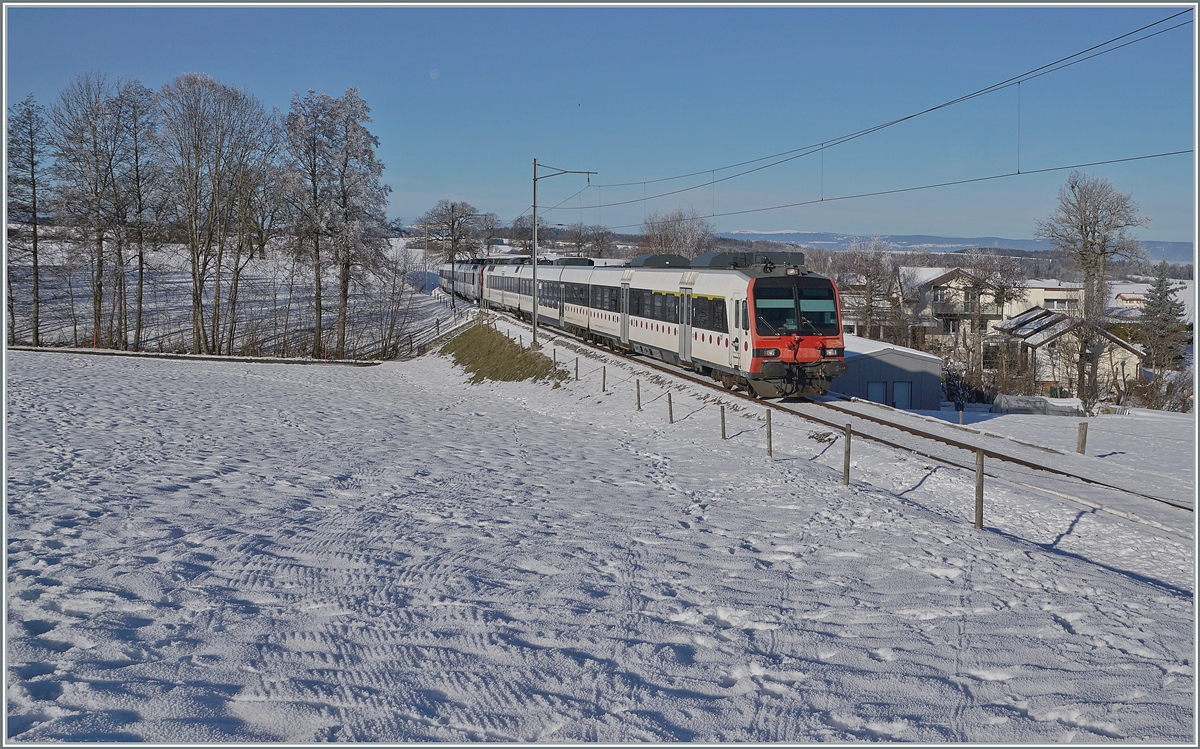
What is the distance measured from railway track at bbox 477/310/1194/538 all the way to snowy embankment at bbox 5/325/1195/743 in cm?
69

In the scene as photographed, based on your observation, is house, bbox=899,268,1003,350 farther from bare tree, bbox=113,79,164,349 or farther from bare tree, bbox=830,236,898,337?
bare tree, bbox=113,79,164,349

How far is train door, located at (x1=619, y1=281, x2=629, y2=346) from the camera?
27.2m

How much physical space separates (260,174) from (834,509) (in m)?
35.5

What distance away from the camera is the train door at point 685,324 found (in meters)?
21.7

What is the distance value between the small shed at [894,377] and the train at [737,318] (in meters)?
9.45

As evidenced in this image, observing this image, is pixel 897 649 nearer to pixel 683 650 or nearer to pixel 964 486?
pixel 683 650

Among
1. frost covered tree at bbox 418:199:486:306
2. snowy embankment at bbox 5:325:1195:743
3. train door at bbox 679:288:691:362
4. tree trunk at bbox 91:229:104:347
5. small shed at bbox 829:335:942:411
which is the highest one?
frost covered tree at bbox 418:199:486:306

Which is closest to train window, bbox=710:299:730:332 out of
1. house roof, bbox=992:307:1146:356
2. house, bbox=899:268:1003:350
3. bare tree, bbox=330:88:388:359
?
bare tree, bbox=330:88:388:359

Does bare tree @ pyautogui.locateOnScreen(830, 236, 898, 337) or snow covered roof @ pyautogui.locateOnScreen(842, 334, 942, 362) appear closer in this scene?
snow covered roof @ pyautogui.locateOnScreen(842, 334, 942, 362)

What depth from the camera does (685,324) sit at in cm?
2200

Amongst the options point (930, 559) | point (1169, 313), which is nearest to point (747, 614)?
point (930, 559)

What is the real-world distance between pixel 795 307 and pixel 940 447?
200 inches

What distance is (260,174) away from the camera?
37281mm

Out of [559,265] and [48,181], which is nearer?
[48,181]
